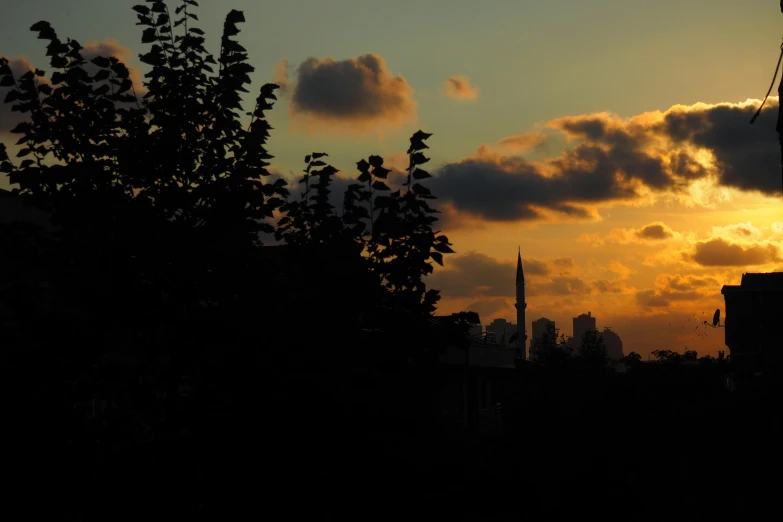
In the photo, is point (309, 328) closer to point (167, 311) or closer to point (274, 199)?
point (167, 311)

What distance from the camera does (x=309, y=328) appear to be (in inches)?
273

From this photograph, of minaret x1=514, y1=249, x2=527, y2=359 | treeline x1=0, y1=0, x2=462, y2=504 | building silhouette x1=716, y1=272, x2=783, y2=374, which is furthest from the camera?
minaret x1=514, y1=249, x2=527, y2=359

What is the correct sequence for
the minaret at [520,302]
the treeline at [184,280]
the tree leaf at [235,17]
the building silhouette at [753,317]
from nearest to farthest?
the treeline at [184,280] < the tree leaf at [235,17] < the building silhouette at [753,317] < the minaret at [520,302]

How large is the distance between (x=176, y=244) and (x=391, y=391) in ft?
7.03

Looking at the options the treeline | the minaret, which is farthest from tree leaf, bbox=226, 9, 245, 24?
the minaret

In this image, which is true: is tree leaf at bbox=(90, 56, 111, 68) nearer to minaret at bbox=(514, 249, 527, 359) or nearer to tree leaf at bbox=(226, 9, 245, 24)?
tree leaf at bbox=(226, 9, 245, 24)

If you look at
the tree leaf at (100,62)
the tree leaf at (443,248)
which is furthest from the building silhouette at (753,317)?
the tree leaf at (100,62)

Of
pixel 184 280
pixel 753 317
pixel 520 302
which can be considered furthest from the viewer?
pixel 520 302

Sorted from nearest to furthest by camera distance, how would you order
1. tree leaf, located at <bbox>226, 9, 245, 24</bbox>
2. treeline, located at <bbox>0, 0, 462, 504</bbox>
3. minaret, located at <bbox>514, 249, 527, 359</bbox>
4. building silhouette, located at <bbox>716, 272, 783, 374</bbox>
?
treeline, located at <bbox>0, 0, 462, 504</bbox>, tree leaf, located at <bbox>226, 9, 245, 24</bbox>, building silhouette, located at <bbox>716, 272, 783, 374</bbox>, minaret, located at <bbox>514, 249, 527, 359</bbox>

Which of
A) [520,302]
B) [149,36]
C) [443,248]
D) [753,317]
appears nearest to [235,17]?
[149,36]

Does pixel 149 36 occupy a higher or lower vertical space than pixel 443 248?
higher

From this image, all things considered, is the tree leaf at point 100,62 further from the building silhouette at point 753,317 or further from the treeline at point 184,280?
the building silhouette at point 753,317

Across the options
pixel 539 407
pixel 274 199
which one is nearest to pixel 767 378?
pixel 539 407

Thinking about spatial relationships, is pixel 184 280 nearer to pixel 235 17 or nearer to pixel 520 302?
pixel 235 17
